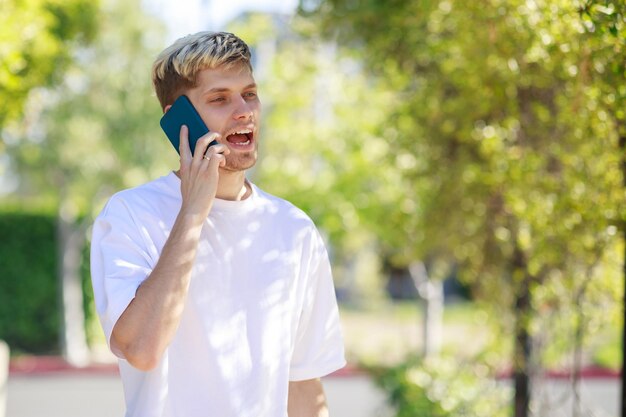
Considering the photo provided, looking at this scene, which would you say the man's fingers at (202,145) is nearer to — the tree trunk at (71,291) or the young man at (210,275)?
the young man at (210,275)

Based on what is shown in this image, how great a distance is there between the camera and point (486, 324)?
6738 mm

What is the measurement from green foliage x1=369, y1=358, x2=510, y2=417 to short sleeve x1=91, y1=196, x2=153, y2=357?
177 inches

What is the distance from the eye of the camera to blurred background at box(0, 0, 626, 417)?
467 cm

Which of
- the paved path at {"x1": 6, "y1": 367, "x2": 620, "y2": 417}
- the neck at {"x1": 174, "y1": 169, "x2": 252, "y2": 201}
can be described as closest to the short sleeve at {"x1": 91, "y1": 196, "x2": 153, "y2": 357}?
the neck at {"x1": 174, "y1": 169, "x2": 252, "y2": 201}

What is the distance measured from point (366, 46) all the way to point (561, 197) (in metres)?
2.11

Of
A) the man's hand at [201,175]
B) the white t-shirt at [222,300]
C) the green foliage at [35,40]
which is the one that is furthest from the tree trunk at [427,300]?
the man's hand at [201,175]

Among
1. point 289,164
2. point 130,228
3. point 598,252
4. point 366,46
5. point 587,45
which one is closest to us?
point 130,228

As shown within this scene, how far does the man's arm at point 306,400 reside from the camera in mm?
2555

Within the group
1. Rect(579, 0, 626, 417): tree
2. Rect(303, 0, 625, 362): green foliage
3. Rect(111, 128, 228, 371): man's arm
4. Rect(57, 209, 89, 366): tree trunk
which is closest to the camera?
Rect(111, 128, 228, 371): man's arm

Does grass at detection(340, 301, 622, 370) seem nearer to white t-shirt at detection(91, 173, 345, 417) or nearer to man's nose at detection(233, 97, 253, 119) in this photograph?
white t-shirt at detection(91, 173, 345, 417)

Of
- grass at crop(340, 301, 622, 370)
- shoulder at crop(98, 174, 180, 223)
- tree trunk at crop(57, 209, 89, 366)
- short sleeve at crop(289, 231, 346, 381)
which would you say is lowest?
grass at crop(340, 301, 622, 370)

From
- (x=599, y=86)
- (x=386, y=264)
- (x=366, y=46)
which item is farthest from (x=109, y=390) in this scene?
(x=386, y=264)

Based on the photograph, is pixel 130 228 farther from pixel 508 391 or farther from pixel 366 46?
pixel 508 391

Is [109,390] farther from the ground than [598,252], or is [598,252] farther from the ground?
[598,252]
